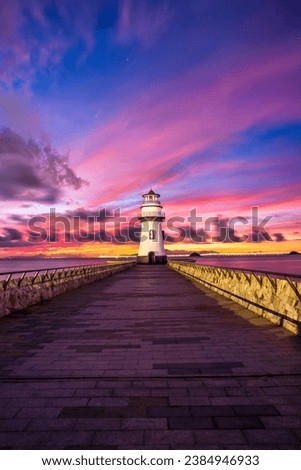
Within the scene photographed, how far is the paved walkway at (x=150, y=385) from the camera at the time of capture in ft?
11.1

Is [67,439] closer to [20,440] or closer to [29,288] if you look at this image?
[20,440]

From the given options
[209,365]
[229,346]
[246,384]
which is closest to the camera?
[246,384]

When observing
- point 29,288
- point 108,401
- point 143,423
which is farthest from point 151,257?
point 143,423

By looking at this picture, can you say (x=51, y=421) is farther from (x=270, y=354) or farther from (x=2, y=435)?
Result: (x=270, y=354)

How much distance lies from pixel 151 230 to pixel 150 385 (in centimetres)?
5552

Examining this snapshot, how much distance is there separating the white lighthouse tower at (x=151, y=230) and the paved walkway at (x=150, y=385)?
50.7 metres

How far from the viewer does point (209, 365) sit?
5730 millimetres

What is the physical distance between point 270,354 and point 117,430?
3630 millimetres

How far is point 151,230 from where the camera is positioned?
198 feet

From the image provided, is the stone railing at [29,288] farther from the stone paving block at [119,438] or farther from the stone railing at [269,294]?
the stone paving block at [119,438]

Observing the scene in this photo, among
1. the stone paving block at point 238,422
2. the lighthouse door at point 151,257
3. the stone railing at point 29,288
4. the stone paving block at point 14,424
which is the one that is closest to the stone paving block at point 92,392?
the stone paving block at point 14,424

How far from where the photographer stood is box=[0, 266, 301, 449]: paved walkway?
11.1ft

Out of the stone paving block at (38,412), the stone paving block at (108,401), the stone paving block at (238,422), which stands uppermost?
the stone paving block at (238,422)
